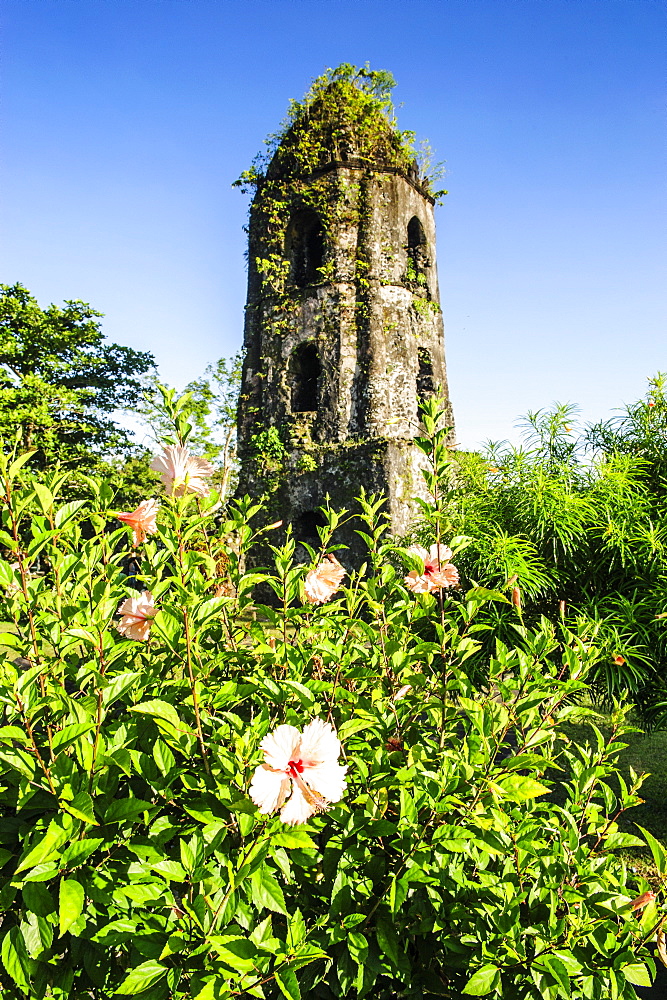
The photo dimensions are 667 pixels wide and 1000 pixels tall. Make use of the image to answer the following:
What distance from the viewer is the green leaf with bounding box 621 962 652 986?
3.96 ft

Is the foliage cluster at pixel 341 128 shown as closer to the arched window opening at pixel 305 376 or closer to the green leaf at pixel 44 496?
the arched window opening at pixel 305 376

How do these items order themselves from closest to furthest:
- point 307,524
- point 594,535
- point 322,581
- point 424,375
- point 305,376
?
1. point 322,581
2. point 594,535
3. point 307,524
4. point 305,376
5. point 424,375

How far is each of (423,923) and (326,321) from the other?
11270mm

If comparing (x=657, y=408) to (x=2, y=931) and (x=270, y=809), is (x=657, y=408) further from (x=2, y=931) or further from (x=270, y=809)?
(x=2, y=931)

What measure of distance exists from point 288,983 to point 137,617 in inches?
34.4

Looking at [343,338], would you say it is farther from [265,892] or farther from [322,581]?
[265,892]

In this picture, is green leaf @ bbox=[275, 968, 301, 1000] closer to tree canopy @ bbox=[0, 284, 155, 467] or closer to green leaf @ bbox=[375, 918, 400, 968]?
green leaf @ bbox=[375, 918, 400, 968]

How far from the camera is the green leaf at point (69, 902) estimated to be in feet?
3.43

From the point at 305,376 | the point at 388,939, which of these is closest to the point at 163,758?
the point at 388,939

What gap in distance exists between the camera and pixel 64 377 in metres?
17.9

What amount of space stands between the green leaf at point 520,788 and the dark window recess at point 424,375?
36.8ft

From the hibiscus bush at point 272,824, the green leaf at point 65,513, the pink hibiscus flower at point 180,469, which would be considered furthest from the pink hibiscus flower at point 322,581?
the green leaf at point 65,513

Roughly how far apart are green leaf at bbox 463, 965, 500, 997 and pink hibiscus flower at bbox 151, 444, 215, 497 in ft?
4.12

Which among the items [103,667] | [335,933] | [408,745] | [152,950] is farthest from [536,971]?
[103,667]
